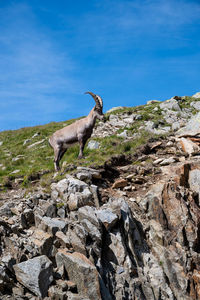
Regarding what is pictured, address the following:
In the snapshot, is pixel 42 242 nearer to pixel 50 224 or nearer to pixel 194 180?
pixel 50 224

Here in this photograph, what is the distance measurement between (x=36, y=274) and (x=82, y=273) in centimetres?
112

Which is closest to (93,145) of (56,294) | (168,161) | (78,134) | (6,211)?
(78,134)

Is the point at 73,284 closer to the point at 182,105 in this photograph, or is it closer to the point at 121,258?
the point at 121,258

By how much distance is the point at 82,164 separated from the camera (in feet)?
41.3

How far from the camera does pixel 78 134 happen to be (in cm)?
1427

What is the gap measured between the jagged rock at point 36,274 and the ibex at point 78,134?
25.4 feet

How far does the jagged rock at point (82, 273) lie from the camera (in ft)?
21.6

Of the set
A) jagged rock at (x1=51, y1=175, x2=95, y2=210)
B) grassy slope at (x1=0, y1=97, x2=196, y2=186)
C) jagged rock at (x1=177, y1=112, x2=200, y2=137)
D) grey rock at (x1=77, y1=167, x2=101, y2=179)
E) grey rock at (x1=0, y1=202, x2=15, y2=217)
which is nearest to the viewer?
grey rock at (x1=0, y1=202, x2=15, y2=217)

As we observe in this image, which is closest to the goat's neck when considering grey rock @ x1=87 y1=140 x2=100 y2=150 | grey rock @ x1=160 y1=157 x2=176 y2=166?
grey rock @ x1=87 y1=140 x2=100 y2=150

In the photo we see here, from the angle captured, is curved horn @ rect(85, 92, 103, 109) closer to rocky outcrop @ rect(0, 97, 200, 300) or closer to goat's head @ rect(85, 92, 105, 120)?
goat's head @ rect(85, 92, 105, 120)

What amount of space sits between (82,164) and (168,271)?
19.8ft

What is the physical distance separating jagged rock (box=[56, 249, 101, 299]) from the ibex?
7.48 m

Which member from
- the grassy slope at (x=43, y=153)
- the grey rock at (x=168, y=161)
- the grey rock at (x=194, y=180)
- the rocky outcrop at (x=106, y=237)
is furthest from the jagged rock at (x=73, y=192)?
the grey rock at (x=194, y=180)

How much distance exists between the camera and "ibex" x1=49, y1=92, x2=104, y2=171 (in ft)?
46.8
